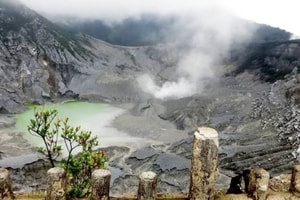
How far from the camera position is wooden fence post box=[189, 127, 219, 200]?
18.1m

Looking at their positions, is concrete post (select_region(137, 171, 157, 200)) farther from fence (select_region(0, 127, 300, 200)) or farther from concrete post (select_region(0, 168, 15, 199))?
concrete post (select_region(0, 168, 15, 199))

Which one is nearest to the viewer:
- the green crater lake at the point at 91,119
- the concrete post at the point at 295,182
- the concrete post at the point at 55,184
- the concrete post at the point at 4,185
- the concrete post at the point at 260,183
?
the concrete post at the point at 55,184

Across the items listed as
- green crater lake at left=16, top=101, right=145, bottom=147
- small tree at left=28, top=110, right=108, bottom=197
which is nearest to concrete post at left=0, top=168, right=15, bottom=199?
small tree at left=28, top=110, right=108, bottom=197

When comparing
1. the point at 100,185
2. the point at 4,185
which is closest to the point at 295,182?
the point at 100,185

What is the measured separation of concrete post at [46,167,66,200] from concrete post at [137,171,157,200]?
2.76m

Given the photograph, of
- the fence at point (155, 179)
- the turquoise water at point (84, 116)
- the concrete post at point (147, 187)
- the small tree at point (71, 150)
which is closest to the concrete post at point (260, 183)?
the fence at point (155, 179)

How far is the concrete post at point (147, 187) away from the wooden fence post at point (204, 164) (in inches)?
57.3

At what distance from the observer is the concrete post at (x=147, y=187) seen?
1811cm

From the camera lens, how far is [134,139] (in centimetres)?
9412

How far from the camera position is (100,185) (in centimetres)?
1794

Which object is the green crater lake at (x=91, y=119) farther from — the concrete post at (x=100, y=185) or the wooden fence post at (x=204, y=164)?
the wooden fence post at (x=204, y=164)

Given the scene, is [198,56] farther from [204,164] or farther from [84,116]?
[204,164]

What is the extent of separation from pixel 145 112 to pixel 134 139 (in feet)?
82.7

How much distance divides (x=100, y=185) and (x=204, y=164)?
375 centimetres
